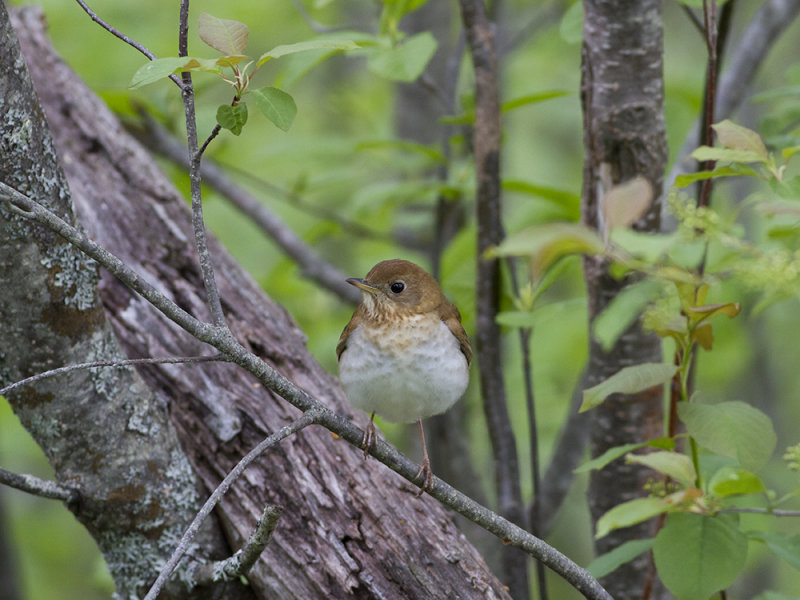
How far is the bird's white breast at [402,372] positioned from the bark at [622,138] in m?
0.61

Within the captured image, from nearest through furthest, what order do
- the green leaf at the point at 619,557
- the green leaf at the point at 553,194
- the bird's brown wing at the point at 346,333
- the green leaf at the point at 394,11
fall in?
the green leaf at the point at 619,557
the bird's brown wing at the point at 346,333
the green leaf at the point at 394,11
the green leaf at the point at 553,194

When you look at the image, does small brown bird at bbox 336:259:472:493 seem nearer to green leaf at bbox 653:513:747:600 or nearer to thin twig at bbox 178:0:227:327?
green leaf at bbox 653:513:747:600

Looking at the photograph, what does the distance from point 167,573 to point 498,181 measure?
7.77 ft

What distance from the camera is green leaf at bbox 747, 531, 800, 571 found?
2.20 metres

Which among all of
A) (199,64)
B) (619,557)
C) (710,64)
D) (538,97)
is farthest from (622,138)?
(199,64)

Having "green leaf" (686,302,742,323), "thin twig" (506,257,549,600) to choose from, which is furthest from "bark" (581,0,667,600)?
"green leaf" (686,302,742,323)

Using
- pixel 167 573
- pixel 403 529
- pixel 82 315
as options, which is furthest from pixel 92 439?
pixel 403 529

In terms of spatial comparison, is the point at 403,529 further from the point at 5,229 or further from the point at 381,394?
the point at 5,229

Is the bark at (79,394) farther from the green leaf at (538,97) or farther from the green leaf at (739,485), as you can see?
the green leaf at (538,97)

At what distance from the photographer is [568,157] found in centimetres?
1121

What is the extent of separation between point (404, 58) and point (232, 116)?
159cm

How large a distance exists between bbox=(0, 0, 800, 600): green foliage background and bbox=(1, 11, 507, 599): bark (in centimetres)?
65

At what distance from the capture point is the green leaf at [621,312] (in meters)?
1.68

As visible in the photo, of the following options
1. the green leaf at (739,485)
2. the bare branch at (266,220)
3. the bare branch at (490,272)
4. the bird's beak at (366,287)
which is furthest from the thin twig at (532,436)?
the bare branch at (266,220)
